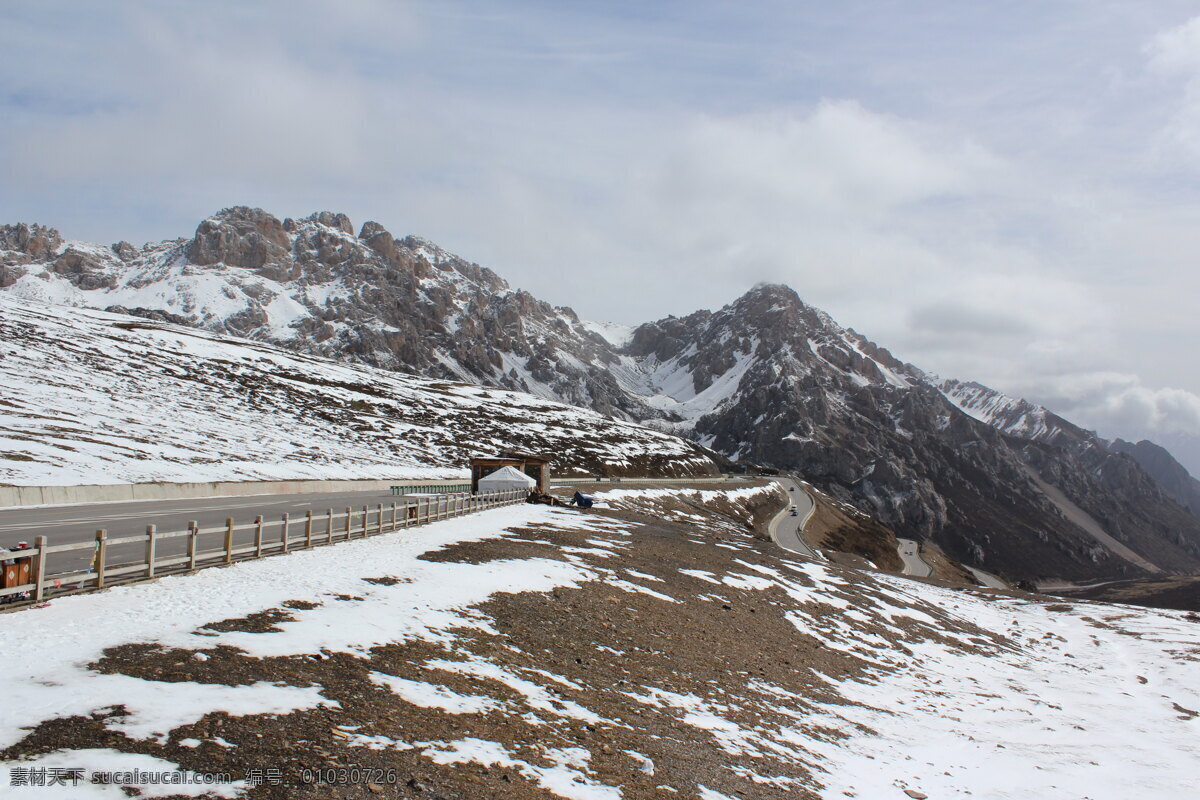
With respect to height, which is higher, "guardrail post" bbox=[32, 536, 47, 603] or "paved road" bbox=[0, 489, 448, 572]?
"guardrail post" bbox=[32, 536, 47, 603]

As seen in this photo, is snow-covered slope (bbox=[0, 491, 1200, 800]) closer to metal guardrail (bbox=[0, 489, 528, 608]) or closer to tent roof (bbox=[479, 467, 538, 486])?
metal guardrail (bbox=[0, 489, 528, 608])

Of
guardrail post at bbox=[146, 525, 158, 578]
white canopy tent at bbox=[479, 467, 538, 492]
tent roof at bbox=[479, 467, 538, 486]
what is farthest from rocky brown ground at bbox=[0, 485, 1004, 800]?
tent roof at bbox=[479, 467, 538, 486]

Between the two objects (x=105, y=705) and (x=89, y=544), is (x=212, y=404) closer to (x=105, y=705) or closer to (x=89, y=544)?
(x=89, y=544)

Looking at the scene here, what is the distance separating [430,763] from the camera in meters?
8.62

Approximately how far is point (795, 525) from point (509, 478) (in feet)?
164

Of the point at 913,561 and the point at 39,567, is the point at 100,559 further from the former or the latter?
the point at 913,561

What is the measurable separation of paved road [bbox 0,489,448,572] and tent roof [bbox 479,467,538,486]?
1107 centimetres

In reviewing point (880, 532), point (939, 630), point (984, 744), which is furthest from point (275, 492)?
point (880, 532)

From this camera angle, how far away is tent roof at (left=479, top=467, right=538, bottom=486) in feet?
170

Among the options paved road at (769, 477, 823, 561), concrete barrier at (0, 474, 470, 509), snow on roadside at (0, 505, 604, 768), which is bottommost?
paved road at (769, 477, 823, 561)

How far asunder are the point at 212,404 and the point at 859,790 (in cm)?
9573

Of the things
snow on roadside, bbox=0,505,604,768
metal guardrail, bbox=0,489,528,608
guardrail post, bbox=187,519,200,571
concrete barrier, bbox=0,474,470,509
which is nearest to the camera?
snow on roadside, bbox=0,505,604,768

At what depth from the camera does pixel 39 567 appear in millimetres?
12156

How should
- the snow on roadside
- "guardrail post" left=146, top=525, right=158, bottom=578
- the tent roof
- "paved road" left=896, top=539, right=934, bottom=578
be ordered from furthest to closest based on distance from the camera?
1. "paved road" left=896, top=539, right=934, bottom=578
2. the tent roof
3. "guardrail post" left=146, top=525, right=158, bottom=578
4. the snow on roadside
